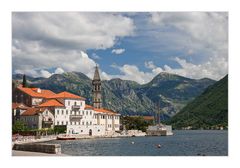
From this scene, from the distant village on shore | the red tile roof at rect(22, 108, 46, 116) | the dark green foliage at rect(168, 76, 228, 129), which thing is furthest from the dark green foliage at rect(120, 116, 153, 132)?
the dark green foliage at rect(168, 76, 228, 129)

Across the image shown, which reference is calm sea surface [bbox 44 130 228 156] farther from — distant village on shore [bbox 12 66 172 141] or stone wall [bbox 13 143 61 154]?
distant village on shore [bbox 12 66 172 141]

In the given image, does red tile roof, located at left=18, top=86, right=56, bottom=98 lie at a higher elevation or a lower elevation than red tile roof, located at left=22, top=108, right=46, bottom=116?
higher

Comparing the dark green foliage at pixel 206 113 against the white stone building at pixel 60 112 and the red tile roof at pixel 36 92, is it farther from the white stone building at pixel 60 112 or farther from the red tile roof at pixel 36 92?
the red tile roof at pixel 36 92

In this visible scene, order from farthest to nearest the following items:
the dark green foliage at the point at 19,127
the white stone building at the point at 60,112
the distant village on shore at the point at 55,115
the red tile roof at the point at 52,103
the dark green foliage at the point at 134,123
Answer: the dark green foliage at the point at 134,123
the red tile roof at the point at 52,103
the white stone building at the point at 60,112
the distant village on shore at the point at 55,115
the dark green foliage at the point at 19,127

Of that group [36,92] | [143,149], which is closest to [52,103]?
[36,92]

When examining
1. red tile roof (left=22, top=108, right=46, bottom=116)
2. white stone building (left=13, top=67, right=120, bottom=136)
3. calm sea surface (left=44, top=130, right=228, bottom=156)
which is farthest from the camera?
white stone building (left=13, top=67, right=120, bottom=136)

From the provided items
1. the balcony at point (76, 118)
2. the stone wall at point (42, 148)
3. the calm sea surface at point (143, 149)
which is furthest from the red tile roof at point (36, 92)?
the stone wall at point (42, 148)

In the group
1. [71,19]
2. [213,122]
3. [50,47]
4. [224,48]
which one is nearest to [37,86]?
[50,47]

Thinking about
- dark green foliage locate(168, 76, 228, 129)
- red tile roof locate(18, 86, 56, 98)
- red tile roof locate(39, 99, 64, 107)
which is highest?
red tile roof locate(18, 86, 56, 98)

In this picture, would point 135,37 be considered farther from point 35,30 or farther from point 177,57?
point 35,30

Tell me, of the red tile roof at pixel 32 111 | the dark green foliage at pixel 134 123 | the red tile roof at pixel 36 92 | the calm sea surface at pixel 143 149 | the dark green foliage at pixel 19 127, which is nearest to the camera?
the calm sea surface at pixel 143 149
